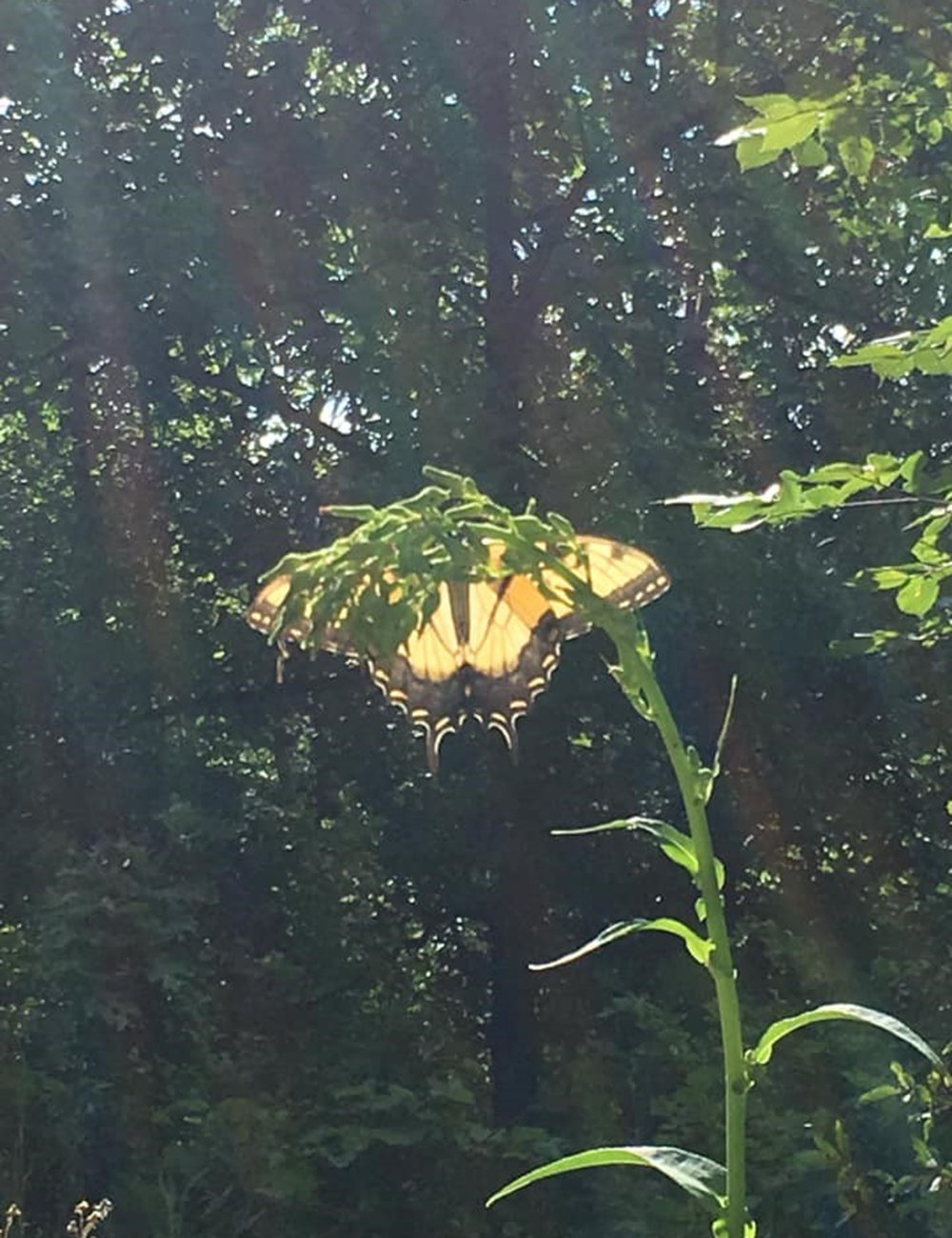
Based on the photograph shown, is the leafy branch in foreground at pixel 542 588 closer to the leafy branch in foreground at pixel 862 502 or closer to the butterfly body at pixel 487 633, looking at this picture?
the butterfly body at pixel 487 633

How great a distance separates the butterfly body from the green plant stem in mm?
63

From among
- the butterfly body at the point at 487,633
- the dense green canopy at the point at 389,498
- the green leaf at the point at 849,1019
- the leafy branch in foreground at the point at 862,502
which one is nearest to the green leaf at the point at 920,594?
the leafy branch in foreground at the point at 862,502

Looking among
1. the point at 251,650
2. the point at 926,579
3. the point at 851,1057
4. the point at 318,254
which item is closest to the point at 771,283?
the point at 318,254

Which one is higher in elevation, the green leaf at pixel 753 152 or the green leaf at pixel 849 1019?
the green leaf at pixel 753 152

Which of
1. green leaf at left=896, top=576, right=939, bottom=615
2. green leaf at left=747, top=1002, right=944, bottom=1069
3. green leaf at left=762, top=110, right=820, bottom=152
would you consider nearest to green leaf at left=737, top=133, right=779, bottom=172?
green leaf at left=762, top=110, right=820, bottom=152

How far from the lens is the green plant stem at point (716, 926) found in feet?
3.01

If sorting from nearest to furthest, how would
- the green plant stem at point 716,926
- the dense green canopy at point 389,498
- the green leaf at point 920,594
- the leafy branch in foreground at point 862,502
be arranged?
the green plant stem at point 716,926
the leafy branch in foreground at point 862,502
the green leaf at point 920,594
the dense green canopy at point 389,498

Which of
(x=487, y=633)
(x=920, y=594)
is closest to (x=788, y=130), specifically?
(x=920, y=594)

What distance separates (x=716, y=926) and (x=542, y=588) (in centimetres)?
23

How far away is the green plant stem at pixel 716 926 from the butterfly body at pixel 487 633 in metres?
0.06

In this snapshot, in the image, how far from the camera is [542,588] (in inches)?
38.8

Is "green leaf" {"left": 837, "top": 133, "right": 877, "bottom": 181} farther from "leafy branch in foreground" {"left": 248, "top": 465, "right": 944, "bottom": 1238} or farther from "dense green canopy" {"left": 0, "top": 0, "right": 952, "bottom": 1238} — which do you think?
"dense green canopy" {"left": 0, "top": 0, "right": 952, "bottom": 1238}

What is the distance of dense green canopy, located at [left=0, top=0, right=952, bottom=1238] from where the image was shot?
535 centimetres

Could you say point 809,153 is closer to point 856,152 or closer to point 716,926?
point 856,152
